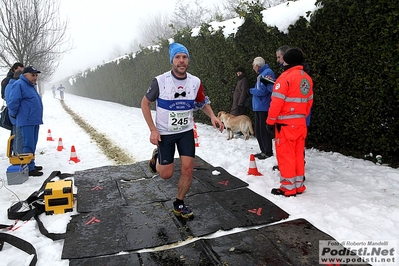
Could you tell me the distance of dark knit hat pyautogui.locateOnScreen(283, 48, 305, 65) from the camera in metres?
4.34

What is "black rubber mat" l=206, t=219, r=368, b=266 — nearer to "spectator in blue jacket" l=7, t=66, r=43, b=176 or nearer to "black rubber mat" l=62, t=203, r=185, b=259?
"black rubber mat" l=62, t=203, r=185, b=259

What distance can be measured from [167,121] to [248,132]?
473 cm

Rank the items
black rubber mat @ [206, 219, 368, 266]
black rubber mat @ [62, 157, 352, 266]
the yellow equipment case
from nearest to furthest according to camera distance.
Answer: black rubber mat @ [206, 219, 368, 266] → black rubber mat @ [62, 157, 352, 266] → the yellow equipment case

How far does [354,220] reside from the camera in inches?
145

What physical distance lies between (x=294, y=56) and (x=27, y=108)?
504 cm

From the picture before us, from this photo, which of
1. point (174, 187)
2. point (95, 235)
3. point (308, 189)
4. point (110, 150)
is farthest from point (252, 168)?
point (110, 150)

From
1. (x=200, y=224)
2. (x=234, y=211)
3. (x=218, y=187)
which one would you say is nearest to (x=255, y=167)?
(x=218, y=187)

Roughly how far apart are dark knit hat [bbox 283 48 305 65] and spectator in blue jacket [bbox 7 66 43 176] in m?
4.76

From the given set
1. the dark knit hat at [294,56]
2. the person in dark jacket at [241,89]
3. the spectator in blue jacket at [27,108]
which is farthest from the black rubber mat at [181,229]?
the person in dark jacket at [241,89]

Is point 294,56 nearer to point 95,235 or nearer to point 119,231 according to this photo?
point 119,231

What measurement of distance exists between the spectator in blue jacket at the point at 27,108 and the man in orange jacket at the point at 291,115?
15.1 ft

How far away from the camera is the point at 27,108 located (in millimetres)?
5887

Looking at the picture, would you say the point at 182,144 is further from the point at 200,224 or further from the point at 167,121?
the point at 200,224

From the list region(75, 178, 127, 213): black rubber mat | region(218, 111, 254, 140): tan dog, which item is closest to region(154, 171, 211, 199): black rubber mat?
region(75, 178, 127, 213): black rubber mat
